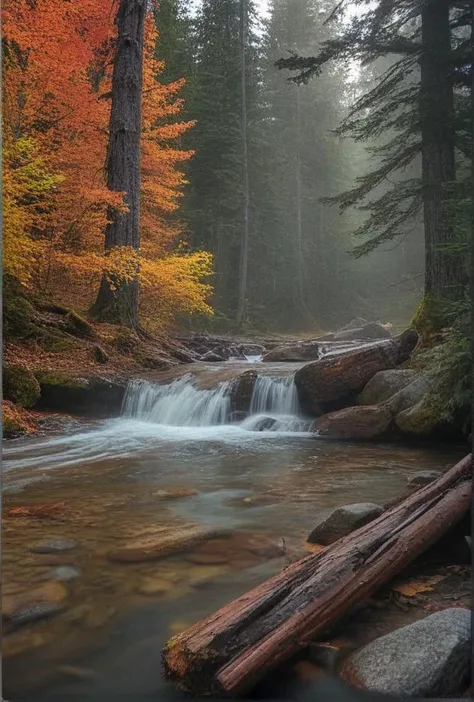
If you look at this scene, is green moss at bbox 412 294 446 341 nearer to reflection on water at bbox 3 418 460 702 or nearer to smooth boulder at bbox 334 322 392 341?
reflection on water at bbox 3 418 460 702

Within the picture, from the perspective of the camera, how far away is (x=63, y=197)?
36.3ft

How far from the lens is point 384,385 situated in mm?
8445

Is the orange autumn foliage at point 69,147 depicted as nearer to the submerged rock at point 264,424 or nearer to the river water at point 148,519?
the river water at point 148,519

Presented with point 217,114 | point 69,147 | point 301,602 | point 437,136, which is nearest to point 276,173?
point 217,114

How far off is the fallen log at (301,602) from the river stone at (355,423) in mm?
4779

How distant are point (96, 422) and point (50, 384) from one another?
996 millimetres

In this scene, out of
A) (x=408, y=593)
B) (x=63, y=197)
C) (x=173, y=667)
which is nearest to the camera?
(x=173, y=667)

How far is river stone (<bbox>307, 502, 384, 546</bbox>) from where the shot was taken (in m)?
3.59

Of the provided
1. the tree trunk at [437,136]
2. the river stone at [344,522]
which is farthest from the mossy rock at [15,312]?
the river stone at [344,522]

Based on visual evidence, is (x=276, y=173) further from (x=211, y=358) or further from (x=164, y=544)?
(x=164, y=544)

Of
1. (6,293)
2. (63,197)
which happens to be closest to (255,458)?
(6,293)

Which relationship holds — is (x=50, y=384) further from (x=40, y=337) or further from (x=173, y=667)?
(x=173, y=667)

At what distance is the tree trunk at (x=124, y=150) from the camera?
11484mm

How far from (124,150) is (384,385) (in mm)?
7576
